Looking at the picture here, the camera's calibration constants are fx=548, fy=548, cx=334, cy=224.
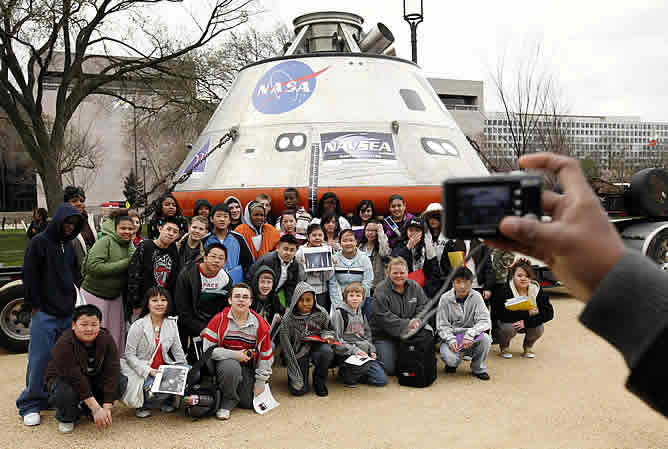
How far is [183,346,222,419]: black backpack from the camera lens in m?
4.29

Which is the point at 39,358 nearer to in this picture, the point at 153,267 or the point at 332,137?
the point at 153,267

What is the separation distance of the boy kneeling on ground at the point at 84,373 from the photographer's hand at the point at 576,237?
3972mm

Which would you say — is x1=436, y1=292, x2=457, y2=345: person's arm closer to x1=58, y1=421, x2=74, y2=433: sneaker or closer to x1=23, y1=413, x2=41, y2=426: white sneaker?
x1=58, y1=421, x2=74, y2=433: sneaker

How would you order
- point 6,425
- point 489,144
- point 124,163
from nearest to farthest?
1. point 6,425
2. point 489,144
3. point 124,163

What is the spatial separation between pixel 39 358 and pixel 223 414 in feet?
5.20

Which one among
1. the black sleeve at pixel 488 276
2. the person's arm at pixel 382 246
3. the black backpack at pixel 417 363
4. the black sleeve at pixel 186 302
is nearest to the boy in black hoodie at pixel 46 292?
the black sleeve at pixel 186 302

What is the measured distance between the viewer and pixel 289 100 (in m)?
8.85

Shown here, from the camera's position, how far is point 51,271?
4539 mm

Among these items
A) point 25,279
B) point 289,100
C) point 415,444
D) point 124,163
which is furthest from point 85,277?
point 124,163

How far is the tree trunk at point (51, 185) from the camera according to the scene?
47.9 feet

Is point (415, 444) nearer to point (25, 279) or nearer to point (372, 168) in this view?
point (25, 279)

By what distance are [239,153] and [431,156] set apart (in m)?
3.00

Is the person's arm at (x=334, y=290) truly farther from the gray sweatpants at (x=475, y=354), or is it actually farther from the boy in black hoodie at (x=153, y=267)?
the boy in black hoodie at (x=153, y=267)

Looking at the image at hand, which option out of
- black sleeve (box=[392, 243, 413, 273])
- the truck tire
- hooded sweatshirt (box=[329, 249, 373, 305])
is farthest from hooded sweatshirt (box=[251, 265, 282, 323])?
the truck tire
